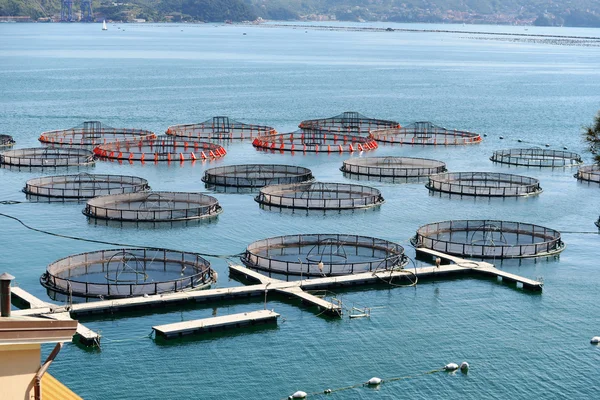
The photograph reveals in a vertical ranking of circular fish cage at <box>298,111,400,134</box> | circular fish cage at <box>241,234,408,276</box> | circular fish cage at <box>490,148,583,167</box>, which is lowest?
circular fish cage at <box>241,234,408,276</box>

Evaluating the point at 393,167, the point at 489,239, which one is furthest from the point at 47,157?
the point at 489,239

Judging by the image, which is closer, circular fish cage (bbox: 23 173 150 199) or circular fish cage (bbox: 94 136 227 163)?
circular fish cage (bbox: 23 173 150 199)

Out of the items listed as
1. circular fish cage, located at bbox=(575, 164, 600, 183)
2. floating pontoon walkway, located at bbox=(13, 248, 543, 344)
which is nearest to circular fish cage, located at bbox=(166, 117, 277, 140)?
circular fish cage, located at bbox=(575, 164, 600, 183)

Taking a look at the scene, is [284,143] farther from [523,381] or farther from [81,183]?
[523,381]

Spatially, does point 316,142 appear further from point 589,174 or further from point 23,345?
point 23,345

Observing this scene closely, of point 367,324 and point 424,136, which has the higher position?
point 424,136

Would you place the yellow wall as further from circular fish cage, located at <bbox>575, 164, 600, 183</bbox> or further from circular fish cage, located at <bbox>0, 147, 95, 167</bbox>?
circular fish cage, located at <bbox>575, 164, 600, 183</bbox>

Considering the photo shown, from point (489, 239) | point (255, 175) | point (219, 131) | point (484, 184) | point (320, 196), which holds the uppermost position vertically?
point (219, 131)
